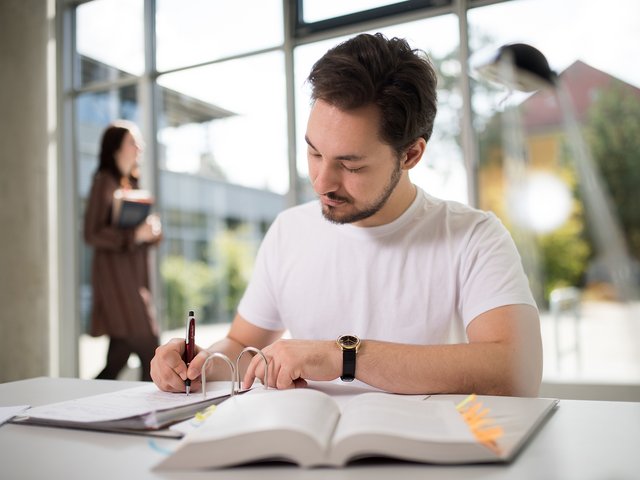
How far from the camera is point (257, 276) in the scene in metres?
1.67

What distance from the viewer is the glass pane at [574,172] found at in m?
3.06

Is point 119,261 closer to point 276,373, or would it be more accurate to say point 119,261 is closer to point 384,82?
point 384,82

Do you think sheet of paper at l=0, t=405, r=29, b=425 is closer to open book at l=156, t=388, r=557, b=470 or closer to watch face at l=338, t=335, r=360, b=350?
open book at l=156, t=388, r=557, b=470

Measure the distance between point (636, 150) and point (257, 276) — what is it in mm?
2317

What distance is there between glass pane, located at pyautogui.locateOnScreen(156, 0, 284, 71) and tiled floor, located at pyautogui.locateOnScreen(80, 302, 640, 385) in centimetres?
201

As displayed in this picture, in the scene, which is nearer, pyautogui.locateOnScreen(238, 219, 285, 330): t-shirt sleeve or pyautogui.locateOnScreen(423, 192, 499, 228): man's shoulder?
pyautogui.locateOnScreen(423, 192, 499, 228): man's shoulder

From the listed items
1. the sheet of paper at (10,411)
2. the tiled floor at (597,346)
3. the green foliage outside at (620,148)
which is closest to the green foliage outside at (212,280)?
the tiled floor at (597,346)

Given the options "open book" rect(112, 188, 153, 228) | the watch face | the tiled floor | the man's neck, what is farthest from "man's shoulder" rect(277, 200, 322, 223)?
"open book" rect(112, 188, 153, 228)

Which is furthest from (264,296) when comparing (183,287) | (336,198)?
(183,287)

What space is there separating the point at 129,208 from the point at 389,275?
2208 millimetres

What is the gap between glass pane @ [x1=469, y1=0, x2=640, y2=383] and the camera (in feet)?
10.0

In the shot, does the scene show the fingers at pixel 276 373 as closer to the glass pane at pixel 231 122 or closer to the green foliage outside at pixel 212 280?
the glass pane at pixel 231 122

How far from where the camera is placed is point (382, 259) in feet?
5.04

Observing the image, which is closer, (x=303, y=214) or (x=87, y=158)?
(x=303, y=214)
